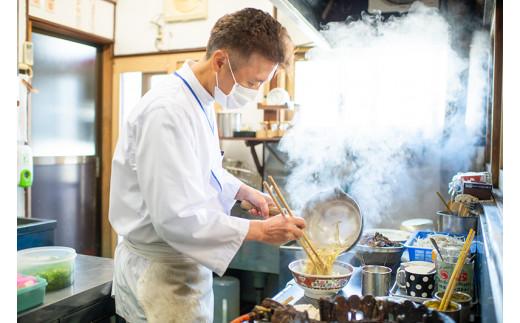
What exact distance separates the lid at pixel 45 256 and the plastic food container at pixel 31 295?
8.8 inches

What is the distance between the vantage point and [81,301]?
2092mm

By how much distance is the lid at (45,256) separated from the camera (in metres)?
2.15

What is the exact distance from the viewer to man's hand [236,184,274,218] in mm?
2119

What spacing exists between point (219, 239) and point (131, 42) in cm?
407

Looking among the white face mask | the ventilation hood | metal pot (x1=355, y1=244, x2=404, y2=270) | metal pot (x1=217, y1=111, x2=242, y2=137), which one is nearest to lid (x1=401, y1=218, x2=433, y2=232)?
metal pot (x1=355, y1=244, x2=404, y2=270)

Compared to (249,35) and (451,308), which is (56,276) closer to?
(249,35)

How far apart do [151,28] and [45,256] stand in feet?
10.8

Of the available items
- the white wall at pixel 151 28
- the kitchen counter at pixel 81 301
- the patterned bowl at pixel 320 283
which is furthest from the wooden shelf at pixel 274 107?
the patterned bowl at pixel 320 283

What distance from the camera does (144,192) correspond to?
1.46 m

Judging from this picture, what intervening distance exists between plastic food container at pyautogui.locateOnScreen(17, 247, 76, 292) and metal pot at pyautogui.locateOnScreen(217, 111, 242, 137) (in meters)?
2.24

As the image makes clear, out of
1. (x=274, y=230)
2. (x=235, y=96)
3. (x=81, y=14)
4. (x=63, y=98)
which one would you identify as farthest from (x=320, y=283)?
(x=81, y=14)

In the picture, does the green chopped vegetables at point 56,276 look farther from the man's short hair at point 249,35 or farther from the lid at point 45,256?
the man's short hair at point 249,35
